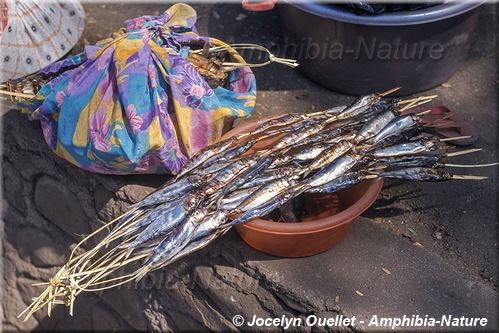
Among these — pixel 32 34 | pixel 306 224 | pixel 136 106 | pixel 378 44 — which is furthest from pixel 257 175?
pixel 32 34

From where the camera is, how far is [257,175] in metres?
2.08

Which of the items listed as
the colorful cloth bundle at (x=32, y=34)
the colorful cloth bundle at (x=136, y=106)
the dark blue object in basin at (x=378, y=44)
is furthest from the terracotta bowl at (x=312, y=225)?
the colorful cloth bundle at (x=32, y=34)

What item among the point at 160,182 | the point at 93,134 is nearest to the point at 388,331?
the point at 160,182

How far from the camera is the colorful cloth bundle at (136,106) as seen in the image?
2.21 metres

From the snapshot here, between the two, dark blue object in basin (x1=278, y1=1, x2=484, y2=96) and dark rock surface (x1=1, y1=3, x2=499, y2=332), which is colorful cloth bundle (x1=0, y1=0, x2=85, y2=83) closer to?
dark rock surface (x1=1, y1=3, x2=499, y2=332)

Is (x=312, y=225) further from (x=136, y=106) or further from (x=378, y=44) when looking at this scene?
(x=378, y=44)

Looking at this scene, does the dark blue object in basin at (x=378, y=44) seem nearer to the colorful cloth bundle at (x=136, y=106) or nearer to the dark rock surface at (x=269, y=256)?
the dark rock surface at (x=269, y=256)

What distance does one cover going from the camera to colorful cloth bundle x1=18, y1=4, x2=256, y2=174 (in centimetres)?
221

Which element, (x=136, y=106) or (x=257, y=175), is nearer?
(x=257, y=175)

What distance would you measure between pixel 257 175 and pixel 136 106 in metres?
0.51

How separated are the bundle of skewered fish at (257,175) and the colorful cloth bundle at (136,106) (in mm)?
146

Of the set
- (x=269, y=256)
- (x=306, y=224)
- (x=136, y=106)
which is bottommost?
(x=269, y=256)

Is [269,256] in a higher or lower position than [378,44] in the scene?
lower

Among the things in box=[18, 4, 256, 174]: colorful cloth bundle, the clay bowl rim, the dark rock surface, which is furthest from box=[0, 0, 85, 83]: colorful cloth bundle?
the clay bowl rim
